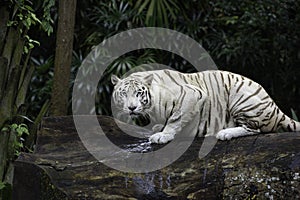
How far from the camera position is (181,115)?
12.6 feet

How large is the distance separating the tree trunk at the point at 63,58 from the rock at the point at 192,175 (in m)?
1.26

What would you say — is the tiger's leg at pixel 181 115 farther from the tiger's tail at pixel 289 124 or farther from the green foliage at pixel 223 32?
the green foliage at pixel 223 32

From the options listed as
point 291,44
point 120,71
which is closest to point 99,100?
point 120,71

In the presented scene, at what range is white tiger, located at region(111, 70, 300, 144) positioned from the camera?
3820 mm

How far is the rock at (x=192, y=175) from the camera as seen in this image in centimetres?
343

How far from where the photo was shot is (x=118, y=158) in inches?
149

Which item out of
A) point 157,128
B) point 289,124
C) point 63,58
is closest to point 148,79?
point 157,128

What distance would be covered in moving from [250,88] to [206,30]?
3.77m

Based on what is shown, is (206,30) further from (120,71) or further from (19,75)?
(19,75)

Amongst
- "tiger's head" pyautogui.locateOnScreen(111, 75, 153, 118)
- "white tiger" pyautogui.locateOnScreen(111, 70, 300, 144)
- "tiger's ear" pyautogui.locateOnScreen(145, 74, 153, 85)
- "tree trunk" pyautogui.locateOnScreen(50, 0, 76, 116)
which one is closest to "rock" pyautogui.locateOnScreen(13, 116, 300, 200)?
"white tiger" pyautogui.locateOnScreen(111, 70, 300, 144)

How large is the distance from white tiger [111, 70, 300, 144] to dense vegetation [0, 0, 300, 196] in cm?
297

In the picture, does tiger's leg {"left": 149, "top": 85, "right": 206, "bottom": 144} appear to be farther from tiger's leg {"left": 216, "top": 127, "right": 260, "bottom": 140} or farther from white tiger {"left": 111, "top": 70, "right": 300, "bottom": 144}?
tiger's leg {"left": 216, "top": 127, "right": 260, "bottom": 140}

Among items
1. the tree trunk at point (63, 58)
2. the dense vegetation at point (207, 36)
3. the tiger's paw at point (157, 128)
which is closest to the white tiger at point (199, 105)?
the tiger's paw at point (157, 128)

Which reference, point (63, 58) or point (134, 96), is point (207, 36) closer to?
point (63, 58)
